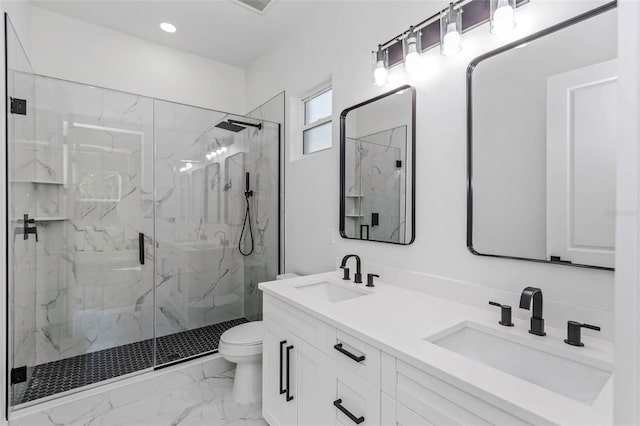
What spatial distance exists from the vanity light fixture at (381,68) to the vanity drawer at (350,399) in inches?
55.9

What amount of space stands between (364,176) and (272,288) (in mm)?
869

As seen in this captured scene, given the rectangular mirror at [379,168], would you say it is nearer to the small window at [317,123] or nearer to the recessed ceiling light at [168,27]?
the small window at [317,123]

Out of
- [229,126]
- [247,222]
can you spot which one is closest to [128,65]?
[229,126]

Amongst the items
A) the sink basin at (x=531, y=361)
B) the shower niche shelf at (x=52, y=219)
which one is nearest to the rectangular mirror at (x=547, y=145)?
the sink basin at (x=531, y=361)

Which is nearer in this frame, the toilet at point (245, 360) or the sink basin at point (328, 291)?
the sink basin at point (328, 291)

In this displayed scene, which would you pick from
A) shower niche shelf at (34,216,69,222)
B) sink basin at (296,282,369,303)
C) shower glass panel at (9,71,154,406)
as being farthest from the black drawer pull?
shower niche shelf at (34,216,69,222)

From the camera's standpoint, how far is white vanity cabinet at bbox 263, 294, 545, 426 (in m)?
0.80

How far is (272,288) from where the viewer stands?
160 cm

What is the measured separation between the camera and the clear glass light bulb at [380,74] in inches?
65.7

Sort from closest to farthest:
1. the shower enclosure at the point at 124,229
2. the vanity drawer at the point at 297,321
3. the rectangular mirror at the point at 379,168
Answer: the vanity drawer at the point at 297,321 < the rectangular mirror at the point at 379,168 < the shower enclosure at the point at 124,229

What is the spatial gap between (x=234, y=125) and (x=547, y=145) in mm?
2553

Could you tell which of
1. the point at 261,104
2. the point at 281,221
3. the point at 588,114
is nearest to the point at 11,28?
the point at 261,104

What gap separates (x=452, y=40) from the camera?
4.32ft

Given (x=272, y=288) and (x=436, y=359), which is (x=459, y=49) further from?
(x=272, y=288)
